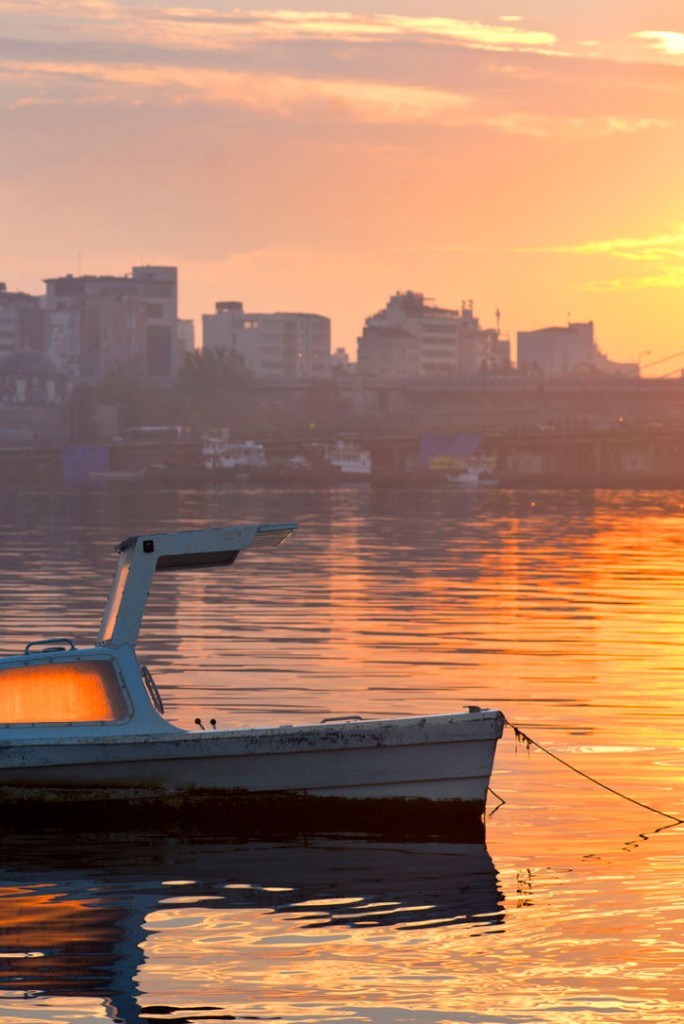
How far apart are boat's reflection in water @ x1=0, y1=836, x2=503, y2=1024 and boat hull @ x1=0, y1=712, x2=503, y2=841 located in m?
0.40

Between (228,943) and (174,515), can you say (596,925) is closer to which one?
(228,943)

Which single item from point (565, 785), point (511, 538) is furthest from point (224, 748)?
point (511, 538)

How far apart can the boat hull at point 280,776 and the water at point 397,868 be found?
46cm

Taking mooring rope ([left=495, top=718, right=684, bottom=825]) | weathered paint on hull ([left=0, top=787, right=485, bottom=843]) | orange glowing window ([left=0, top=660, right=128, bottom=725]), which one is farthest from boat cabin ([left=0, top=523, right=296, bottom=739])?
mooring rope ([left=495, top=718, right=684, bottom=825])

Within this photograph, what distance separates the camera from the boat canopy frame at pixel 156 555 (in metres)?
24.4

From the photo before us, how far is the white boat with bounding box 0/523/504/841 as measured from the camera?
77.5 ft

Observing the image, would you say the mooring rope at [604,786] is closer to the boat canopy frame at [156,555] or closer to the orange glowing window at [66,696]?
the boat canopy frame at [156,555]

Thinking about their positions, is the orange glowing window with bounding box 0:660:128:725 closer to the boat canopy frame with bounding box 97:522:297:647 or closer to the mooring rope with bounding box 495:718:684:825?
the boat canopy frame with bounding box 97:522:297:647

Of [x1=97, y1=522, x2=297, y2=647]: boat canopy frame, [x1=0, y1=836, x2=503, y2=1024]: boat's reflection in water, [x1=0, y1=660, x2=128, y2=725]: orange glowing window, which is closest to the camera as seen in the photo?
[x1=0, y1=836, x2=503, y2=1024]: boat's reflection in water

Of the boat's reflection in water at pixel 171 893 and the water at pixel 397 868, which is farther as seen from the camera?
the boat's reflection in water at pixel 171 893

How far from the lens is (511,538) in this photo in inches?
4611

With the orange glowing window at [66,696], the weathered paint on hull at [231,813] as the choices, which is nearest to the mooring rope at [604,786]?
the weathered paint on hull at [231,813]

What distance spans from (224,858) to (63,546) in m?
83.5

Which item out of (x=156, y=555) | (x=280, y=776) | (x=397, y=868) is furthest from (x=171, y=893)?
(x=156, y=555)
